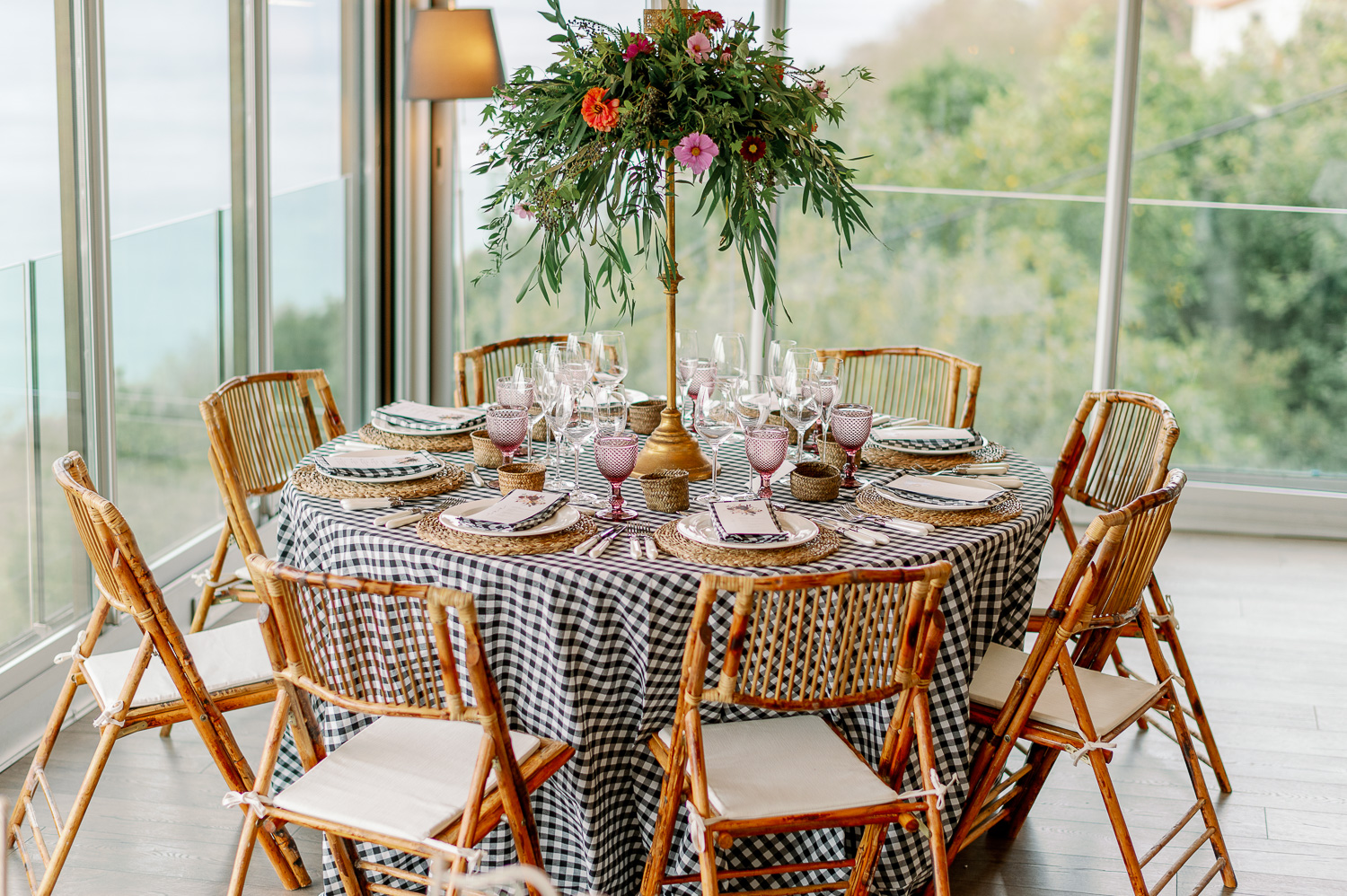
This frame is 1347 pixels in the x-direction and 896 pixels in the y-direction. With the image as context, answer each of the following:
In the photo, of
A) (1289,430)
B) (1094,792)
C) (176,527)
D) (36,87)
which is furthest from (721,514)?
(1289,430)

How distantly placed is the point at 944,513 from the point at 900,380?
1.46 m

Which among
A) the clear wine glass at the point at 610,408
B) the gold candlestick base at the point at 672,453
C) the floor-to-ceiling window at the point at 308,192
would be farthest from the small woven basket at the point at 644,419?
the floor-to-ceiling window at the point at 308,192

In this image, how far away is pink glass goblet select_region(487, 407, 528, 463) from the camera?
251 centimetres

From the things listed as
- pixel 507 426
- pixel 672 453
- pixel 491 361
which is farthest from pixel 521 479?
pixel 491 361

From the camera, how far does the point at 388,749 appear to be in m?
2.07

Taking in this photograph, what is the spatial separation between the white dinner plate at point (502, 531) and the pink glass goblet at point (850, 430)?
615 millimetres

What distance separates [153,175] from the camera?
11.7 ft

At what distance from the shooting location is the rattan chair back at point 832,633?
183 cm

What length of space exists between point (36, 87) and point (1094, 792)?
3002 millimetres

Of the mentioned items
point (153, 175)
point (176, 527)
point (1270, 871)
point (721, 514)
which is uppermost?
point (153, 175)

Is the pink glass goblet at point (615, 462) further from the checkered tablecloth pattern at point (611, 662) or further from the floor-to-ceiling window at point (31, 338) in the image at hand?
the floor-to-ceiling window at point (31, 338)

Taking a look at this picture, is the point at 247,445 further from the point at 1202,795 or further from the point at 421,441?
the point at 1202,795

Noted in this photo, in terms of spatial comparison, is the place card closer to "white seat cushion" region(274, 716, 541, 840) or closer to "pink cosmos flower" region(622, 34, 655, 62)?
"white seat cushion" region(274, 716, 541, 840)

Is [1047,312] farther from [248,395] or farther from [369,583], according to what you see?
[369,583]
